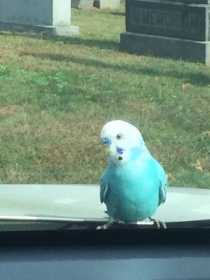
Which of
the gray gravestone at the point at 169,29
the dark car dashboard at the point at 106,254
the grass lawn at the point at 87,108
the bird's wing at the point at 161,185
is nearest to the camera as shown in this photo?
the dark car dashboard at the point at 106,254

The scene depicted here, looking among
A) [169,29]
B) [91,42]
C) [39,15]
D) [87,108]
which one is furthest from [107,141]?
[39,15]

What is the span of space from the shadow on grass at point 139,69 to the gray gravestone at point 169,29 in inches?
44.8

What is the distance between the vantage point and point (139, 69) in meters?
12.8

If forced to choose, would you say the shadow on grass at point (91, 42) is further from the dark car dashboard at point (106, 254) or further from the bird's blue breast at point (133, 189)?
the dark car dashboard at point (106, 254)

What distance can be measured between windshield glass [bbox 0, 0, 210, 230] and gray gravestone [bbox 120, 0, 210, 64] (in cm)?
2

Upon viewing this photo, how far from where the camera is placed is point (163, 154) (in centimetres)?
825

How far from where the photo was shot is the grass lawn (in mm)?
7852

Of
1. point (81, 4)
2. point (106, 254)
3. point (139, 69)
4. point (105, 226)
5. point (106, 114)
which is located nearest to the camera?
point (106, 254)

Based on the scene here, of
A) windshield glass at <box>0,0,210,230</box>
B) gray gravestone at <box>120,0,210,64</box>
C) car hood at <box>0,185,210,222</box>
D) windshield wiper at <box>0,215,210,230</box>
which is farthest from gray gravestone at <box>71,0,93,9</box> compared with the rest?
windshield wiper at <box>0,215,210,230</box>

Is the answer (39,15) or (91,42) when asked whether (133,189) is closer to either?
(91,42)

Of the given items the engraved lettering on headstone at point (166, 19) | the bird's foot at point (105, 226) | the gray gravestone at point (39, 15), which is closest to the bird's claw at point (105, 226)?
the bird's foot at point (105, 226)

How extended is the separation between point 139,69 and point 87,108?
295cm

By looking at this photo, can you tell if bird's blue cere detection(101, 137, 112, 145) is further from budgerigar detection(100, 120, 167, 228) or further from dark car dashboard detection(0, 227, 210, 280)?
dark car dashboard detection(0, 227, 210, 280)

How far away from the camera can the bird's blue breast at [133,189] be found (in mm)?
2316
